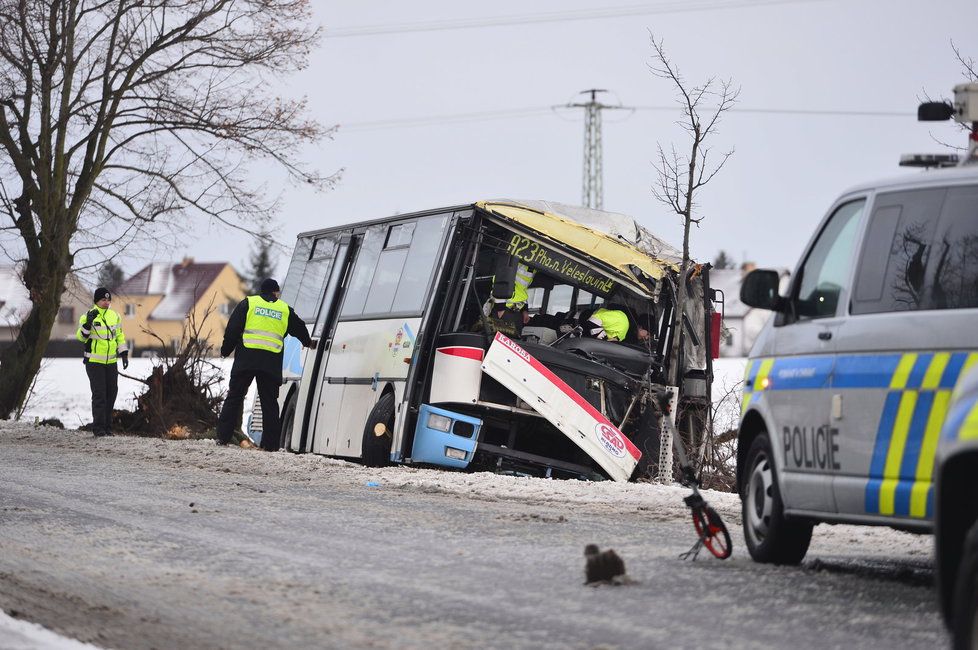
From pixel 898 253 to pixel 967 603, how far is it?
2746 millimetres

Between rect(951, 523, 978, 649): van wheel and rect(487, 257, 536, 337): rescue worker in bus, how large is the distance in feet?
36.5

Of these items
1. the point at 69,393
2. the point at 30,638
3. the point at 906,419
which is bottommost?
the point at 30,638

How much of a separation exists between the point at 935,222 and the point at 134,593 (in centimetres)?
403

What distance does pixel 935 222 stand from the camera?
7.16 metres

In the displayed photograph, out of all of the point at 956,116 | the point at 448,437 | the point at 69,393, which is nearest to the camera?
the point at 956,116

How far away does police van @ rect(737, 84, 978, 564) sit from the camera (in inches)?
269

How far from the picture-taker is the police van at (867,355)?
6844 mm

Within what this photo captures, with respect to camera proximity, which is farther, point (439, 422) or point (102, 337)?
point (102, 337)

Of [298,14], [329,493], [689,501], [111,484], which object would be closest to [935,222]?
[689,501]

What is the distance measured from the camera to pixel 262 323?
18891 millimetres

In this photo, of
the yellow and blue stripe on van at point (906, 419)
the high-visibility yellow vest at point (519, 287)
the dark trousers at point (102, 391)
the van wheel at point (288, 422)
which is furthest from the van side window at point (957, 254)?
the dark trousers at point (102, 391)

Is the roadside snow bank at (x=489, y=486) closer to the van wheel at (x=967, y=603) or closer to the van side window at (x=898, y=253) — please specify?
the van side window at (x=898, y=253)

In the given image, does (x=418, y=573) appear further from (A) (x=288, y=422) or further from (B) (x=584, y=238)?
(A) (x=288, y=422)

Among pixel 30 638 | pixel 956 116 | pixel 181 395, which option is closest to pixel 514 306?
pixel 956 116
